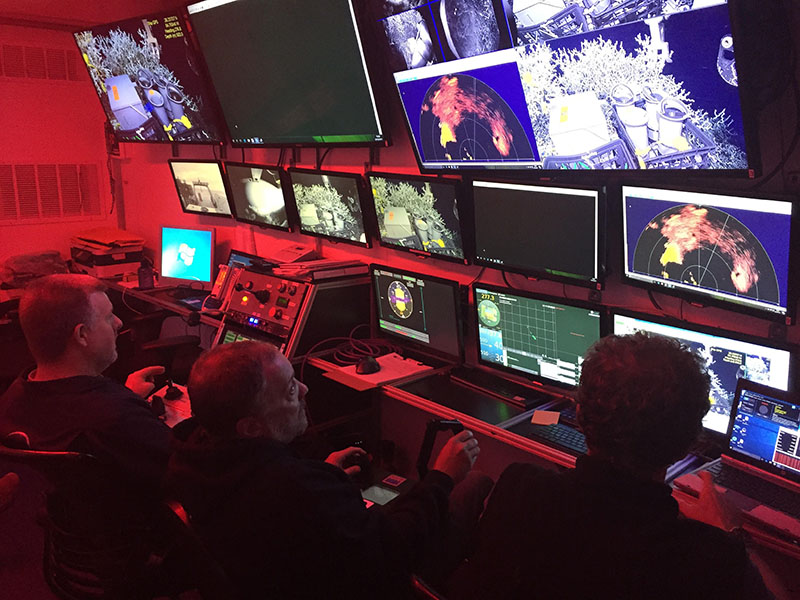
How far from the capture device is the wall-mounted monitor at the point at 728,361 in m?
1.88

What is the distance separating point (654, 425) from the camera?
1.23 m

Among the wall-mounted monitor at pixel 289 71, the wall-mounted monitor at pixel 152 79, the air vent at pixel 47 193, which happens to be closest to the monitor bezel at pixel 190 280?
the wall-mounted monitor at pixel 152 79

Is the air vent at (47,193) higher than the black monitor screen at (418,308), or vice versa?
the air vent at (47,193)

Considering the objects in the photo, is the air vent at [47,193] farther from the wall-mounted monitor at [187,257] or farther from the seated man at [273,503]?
the seated man at [273,503]

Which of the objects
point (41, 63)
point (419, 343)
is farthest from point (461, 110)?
point (41, 63)

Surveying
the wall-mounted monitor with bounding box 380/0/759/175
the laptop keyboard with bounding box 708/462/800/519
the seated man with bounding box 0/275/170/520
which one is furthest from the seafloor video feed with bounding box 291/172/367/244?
the laptop keyboard with bounding box 708/462/800/519

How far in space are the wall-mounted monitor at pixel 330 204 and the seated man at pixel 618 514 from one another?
204 cm

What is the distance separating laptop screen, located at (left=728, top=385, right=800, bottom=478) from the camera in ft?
5.95

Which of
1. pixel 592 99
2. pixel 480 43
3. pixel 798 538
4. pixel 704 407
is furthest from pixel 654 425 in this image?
pixel 480 43

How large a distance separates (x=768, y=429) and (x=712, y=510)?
459 mm

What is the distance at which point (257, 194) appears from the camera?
3.83 m

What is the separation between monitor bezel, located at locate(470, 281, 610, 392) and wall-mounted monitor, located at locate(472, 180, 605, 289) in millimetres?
71

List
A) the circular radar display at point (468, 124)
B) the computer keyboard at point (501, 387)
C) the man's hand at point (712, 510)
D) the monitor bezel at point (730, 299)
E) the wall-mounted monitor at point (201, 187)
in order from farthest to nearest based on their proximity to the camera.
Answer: the wall-mounted monitor at point (201, 187), the computer keyboard at point (501, 387), the circular radar display at point (468, 124), the monitor bezel at point (730, 299), the man's hand at point (712, 510)

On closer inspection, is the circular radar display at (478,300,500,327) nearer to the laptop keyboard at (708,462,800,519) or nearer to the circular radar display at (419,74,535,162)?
the circular radar display at (419,74,535,162)
